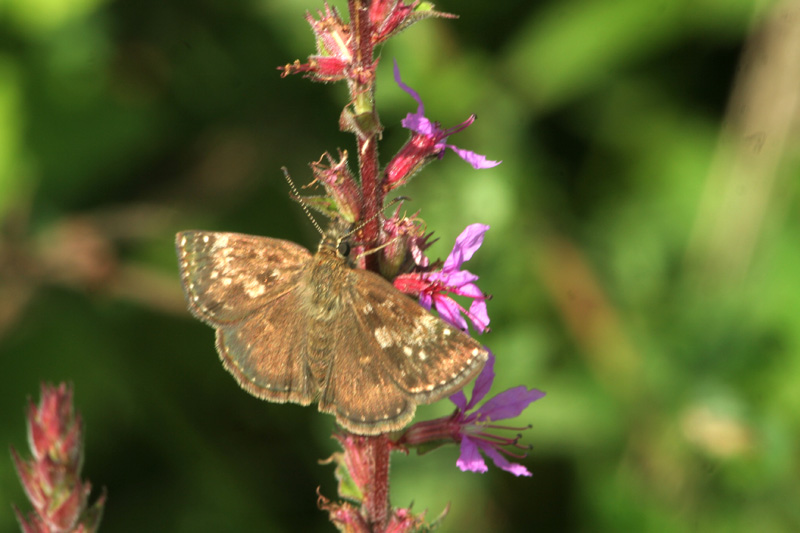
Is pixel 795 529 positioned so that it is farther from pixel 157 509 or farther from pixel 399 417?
pixel 157 509

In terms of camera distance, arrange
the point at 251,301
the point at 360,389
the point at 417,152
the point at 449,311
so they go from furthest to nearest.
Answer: the point at 251,301 < the point at 449,311 < the point at 417,152 < the point at 360,389

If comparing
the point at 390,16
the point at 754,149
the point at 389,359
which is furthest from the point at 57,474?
the point at 754,149

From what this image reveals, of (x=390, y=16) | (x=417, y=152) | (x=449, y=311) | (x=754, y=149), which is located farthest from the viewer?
(x=754, y=149)

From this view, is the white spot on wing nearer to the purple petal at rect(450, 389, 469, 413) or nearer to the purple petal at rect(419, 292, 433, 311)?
the purple petal at rect(419, 292, 433, 311)

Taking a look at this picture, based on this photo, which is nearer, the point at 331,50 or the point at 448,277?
the point at 331,50

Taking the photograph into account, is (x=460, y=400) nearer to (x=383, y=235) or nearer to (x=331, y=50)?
(x=383, y=235)

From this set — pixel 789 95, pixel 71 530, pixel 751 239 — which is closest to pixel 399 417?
pixel 71 530

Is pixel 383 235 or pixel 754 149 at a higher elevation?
pixel 383 235

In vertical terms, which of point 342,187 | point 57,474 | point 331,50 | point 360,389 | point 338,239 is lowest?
point 57,474

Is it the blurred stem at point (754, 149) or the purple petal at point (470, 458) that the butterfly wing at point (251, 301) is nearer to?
the purple petal at point (470, 458)
